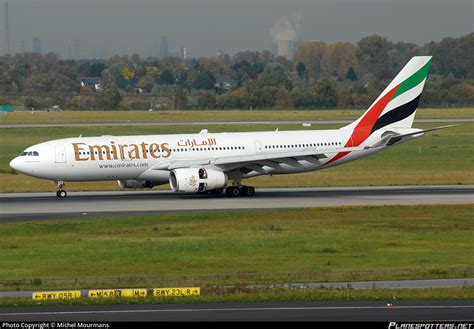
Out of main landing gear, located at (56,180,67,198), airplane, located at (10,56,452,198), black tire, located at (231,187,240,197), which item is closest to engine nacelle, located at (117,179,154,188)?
Answer: airplane, located at (10,56,452,198)

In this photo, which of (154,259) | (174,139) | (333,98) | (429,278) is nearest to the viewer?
(429,278)

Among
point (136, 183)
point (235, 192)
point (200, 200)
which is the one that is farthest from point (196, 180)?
point (136, 183)

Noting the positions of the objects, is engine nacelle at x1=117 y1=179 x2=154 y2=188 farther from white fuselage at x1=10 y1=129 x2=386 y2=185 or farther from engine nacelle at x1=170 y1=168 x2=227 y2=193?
engine nacelle at x1=170 y1=168 x2=227 y2=193

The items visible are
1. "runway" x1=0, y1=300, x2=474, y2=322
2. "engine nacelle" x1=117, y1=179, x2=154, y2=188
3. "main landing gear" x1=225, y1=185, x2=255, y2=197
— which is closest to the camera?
"runway" x1=0, y1=300, x2=474, y2=322

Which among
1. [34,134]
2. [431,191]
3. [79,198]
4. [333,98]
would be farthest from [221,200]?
[333,98]

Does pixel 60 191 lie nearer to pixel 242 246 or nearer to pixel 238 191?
pixel 238 191

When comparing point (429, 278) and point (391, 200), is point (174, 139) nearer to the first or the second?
point (391, 200)

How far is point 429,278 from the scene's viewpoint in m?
30.6

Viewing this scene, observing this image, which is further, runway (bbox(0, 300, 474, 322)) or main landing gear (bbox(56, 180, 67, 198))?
main landing gear (bbox(56, 180, 67, 198))

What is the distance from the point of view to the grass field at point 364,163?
64.6m

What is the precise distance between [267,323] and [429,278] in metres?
9.02

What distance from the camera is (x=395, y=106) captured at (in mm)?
59000

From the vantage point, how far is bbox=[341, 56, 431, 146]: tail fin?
5847 cm

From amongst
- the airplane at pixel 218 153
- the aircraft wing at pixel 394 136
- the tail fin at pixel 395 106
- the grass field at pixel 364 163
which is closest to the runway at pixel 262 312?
the airplane at pixel 218 153
